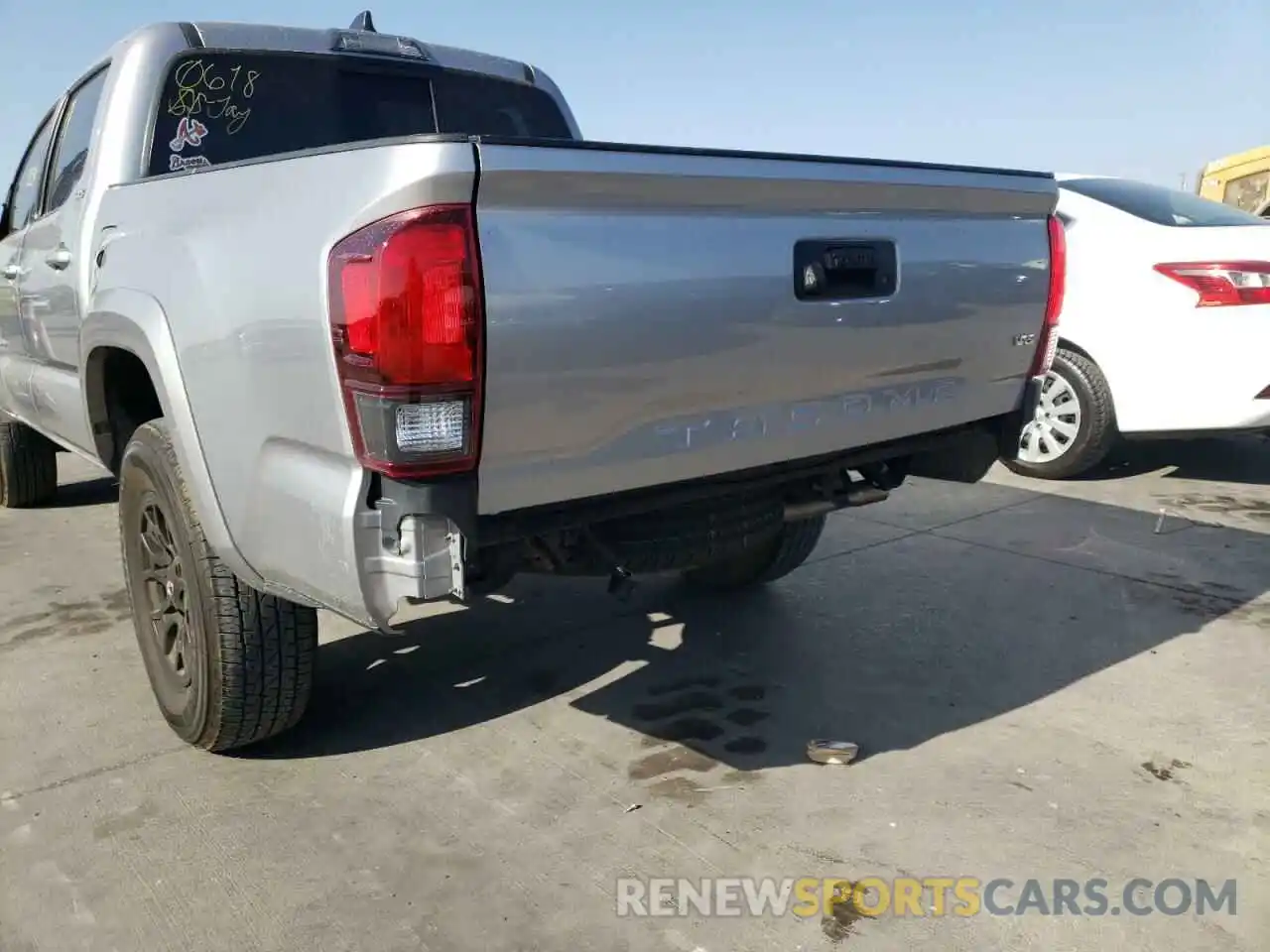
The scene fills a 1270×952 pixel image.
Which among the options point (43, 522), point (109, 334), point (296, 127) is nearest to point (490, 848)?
point (109, 334)

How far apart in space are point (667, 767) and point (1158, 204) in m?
4.59

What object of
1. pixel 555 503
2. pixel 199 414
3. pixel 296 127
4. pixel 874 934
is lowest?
pixel 874 934

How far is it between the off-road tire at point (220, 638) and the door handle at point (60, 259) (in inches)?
36.0

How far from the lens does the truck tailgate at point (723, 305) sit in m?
2.00

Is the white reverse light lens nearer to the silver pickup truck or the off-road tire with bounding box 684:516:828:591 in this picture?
the silver pickup truck

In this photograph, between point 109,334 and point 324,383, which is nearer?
point 324,383

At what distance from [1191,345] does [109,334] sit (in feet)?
16.0

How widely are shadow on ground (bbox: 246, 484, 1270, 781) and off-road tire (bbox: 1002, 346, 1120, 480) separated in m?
0.97

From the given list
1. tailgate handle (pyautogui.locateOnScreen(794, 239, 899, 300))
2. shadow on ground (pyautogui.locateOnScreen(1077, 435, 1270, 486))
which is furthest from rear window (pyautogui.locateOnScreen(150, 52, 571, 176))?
shadow on ground (pyautogui.locateOnScreen(1077, 435, 1270, 486))

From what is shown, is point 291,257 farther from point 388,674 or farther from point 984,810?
point 984,810

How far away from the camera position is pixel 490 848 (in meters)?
2.44

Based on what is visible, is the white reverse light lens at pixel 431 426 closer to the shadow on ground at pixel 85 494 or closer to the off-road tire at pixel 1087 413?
the off-road tire at pixel 1087 413

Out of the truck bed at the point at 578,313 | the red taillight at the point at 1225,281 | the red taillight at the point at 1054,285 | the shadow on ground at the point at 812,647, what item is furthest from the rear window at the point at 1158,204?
the truck bed at the point at 578,313

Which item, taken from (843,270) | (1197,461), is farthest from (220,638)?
(1197,461)
